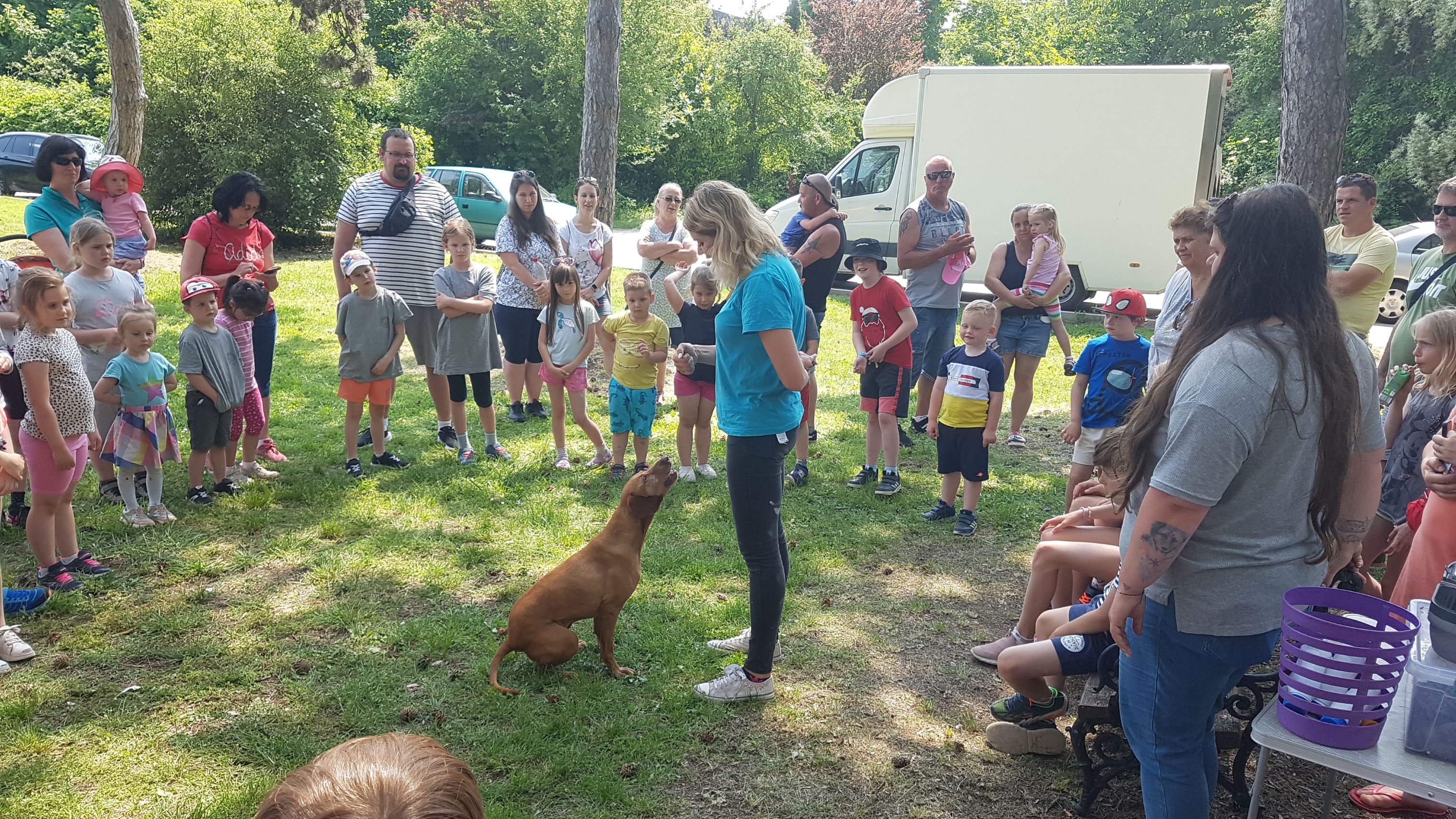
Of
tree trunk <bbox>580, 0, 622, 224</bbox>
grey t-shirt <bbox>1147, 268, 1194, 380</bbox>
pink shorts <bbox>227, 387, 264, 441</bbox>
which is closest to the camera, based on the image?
grey t-shirt <bbox>1147, 268, 1194, 380</bbox>

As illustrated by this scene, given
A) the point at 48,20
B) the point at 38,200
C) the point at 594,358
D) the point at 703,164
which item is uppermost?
the point at 48,20

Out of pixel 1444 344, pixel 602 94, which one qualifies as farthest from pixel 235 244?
pixel 1444 344

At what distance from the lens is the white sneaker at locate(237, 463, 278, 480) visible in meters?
6.34

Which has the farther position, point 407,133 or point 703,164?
point 703,164

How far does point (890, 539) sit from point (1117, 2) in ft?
102

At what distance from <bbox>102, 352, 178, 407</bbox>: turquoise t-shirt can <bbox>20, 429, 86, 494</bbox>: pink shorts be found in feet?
2.46

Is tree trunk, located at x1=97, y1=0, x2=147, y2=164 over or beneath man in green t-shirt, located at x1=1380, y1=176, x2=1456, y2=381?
over

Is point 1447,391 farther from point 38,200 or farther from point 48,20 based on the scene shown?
point 48,20

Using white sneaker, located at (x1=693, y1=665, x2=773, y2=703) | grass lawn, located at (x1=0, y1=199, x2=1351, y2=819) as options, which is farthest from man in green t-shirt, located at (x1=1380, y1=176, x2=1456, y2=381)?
white sneaker, located at (x1=693, y1=665, x2=773, y2=703)

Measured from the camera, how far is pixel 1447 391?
436 cm

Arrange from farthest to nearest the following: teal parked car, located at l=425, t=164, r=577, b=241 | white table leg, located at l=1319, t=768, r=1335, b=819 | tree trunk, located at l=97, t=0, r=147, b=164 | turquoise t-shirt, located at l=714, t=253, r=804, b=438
Result: teal parked car, located at l=425, t=164, r=577, b=241 → tree trunk, located at l=97, t=0, r=147, b=164 → turquoise t-shirt, located at l=714, t=253, r=804, b=438 → white table leg, located at l=1319, t=768, r=1335, b=819

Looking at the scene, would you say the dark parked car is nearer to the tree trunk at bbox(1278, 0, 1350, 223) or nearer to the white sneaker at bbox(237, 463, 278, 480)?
the white sneaker at bbox(237, 463, 278, 480)

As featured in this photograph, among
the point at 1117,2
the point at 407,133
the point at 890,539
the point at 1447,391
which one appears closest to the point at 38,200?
the point at 407,133

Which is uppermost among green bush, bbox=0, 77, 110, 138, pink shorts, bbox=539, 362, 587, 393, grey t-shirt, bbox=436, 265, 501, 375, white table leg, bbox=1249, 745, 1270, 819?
green bush, bbox=0, 77, 110, 138
